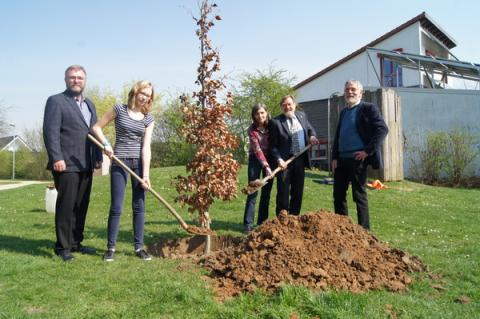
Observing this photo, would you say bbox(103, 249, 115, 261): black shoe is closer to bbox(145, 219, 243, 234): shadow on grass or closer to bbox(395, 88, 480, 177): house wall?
bbox(145, 219, 243, 234): shadow on grass

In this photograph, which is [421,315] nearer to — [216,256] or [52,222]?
[216,256]

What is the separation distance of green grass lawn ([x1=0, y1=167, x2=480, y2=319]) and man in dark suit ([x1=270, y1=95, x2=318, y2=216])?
1015 millimetres

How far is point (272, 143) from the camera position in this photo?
6180 millimetres

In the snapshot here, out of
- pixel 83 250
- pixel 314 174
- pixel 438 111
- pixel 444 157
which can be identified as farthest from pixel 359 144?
pixel 438 111

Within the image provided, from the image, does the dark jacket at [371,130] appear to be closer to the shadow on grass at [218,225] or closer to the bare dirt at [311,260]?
the bare dirt at [311,260]

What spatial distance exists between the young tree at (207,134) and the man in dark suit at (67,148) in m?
1.15

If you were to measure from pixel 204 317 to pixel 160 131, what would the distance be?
20.8 metres

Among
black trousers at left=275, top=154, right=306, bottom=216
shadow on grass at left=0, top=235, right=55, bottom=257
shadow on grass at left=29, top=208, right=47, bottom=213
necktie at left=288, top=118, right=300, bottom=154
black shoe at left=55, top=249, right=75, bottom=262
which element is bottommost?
shadow on grass at left=0, top=235, right=55, bottom=257

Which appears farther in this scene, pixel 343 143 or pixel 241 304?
pixel 343 143

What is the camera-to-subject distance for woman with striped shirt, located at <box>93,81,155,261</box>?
16.2 ft

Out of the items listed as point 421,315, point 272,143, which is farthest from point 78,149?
point 421,315

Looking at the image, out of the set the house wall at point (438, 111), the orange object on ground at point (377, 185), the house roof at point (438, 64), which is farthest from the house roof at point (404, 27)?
the orange object on ground at point (377, 185)

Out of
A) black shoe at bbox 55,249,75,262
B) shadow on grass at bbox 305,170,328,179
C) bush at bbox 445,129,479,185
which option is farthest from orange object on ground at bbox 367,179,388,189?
black shoe at bbox 55,249,75,262

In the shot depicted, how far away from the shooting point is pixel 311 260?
4.08 m
